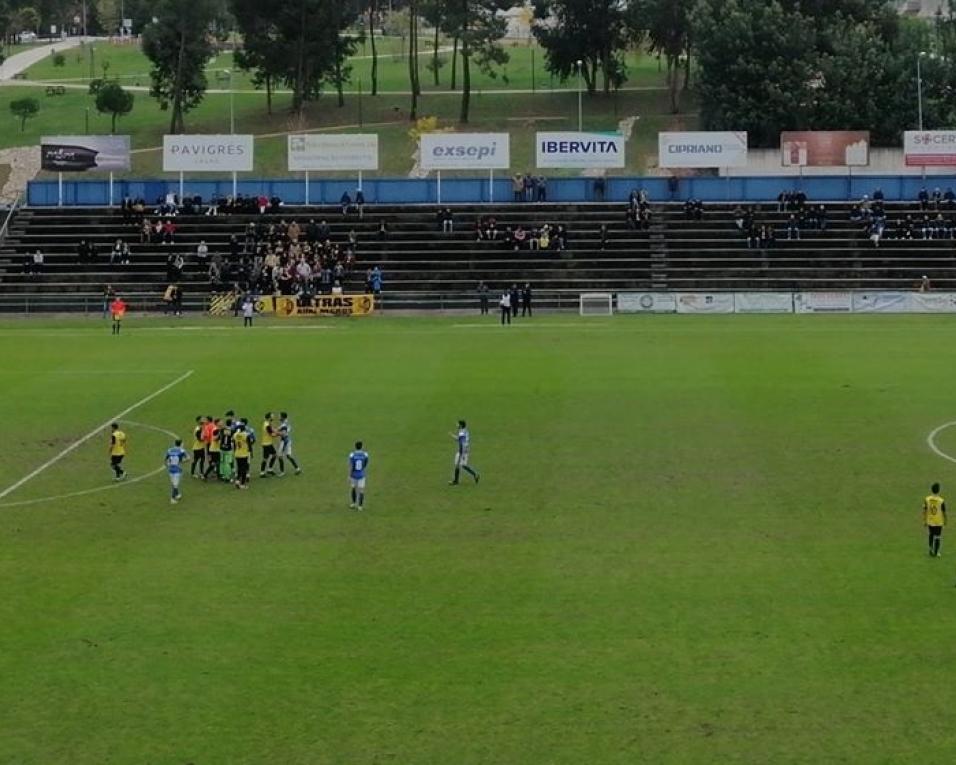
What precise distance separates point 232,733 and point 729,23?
105769 millimetres

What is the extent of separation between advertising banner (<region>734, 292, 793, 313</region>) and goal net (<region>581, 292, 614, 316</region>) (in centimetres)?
610

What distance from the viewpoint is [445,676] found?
23109 millimetres

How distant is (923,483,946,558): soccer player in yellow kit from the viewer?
29391 mm

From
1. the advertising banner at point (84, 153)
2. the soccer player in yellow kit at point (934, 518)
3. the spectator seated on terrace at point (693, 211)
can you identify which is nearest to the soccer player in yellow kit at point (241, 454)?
the soccer player in yellow kit at point (934, 518)

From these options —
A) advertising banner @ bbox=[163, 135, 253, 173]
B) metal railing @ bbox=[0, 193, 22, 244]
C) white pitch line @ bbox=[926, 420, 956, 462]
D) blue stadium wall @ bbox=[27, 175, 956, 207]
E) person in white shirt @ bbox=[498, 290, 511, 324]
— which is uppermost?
advertising banner @ bbox=[163, 135, 253, 173]

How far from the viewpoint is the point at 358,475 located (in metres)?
34.2

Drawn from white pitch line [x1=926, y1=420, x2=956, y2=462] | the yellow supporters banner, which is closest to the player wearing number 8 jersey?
white pitch line [x1=926, y1=420, x2=956, y2=462]

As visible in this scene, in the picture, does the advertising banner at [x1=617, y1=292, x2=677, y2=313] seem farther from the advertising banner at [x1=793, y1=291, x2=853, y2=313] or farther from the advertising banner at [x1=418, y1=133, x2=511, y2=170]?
the advertising banner at [x1=418, y1=133, x2=511, y2=170]

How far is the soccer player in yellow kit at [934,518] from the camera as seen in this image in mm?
29391

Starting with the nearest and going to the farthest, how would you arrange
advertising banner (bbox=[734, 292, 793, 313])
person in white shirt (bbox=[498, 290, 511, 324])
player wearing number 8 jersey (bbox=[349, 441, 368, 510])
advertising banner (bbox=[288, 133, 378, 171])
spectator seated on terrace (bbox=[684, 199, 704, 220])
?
player wearing number 8 jersey (bbox=[349, 441, 368, 510])
person in white shirt (bbox=[498, 290, 511, 324])
advertising banner (bbox=[734, 292, 793, 313])
spectator seated on terrace (bbox=[684, 199, 704, 220])
advertising banner (bbox=[288, 133, 378, 171])

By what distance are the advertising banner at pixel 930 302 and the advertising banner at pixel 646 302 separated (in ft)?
37.4

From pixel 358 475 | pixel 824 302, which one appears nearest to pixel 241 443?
pixel 358 475

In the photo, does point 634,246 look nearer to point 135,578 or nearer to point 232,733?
point 135,578

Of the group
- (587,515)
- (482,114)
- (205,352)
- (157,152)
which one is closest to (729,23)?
(482,114)
